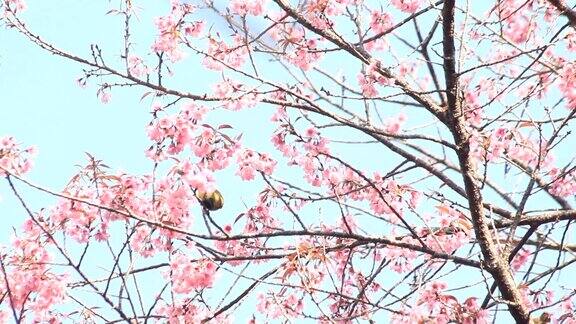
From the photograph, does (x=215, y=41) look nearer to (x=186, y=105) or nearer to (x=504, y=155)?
(x=186, y=105)

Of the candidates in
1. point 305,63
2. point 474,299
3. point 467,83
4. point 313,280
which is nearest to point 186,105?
point 313,280

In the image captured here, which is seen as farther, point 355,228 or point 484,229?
point 355,228

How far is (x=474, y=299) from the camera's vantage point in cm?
393

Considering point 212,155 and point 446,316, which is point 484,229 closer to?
point 446,316

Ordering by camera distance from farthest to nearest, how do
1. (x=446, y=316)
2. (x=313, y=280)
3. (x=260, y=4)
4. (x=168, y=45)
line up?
(x=168, y=45) < (x=260, y=4) < (x=313, y=280) < (x=446, y=316)

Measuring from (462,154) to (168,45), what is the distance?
2.61m

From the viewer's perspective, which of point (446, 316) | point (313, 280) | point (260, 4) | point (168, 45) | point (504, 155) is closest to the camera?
point (446, 316)

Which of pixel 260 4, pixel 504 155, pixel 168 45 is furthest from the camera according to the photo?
pixel 168 45

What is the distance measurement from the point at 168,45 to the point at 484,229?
2.93 meters

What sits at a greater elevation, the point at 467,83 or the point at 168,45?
the point at 168,45

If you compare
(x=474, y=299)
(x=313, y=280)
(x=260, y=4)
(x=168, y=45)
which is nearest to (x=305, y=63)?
(x=260, y=4)

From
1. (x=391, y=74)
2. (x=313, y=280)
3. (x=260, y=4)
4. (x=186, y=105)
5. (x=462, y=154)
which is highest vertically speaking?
(x=260, y=4)

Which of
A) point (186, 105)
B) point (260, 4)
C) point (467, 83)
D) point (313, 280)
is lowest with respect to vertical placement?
point (313, 280)

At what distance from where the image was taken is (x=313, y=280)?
405 centimetres
